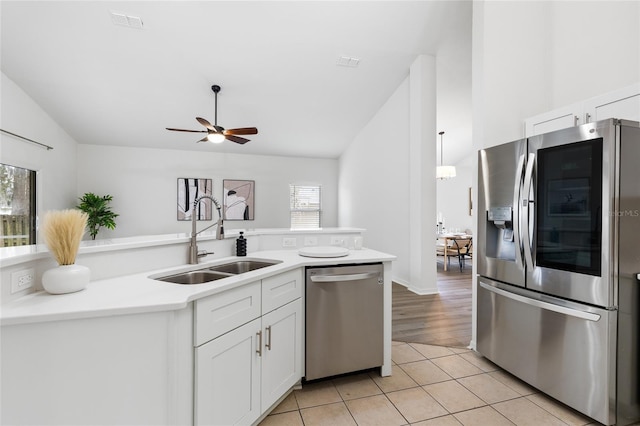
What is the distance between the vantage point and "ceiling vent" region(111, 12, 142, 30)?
11.2ft

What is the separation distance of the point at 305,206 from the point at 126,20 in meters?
5.36

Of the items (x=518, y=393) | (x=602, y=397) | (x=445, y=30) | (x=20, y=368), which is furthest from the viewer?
(x=445, y=30)

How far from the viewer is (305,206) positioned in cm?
805

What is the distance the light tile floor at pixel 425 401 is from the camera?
1.77 metres

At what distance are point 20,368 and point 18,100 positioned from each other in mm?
5168

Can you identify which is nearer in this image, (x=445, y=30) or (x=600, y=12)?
(x=600, y=12)

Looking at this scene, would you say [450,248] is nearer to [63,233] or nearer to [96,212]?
[63,233]

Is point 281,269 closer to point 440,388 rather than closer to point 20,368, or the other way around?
point 20,368

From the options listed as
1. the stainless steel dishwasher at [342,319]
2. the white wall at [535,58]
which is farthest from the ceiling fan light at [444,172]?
the stainless steel dishwasher at [342,319]

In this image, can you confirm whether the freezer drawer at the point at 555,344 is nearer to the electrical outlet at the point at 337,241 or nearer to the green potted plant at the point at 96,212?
the electrical outlet at the point at 337,241

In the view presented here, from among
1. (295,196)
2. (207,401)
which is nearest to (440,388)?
(207,401)

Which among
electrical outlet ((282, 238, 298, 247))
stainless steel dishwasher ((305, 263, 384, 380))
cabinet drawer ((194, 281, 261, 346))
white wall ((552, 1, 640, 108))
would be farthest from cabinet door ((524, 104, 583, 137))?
cabinet drawer ((194, 281, 261, 346))

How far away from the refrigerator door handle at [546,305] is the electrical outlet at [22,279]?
283 centimetres

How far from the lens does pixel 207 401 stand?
1344mm
